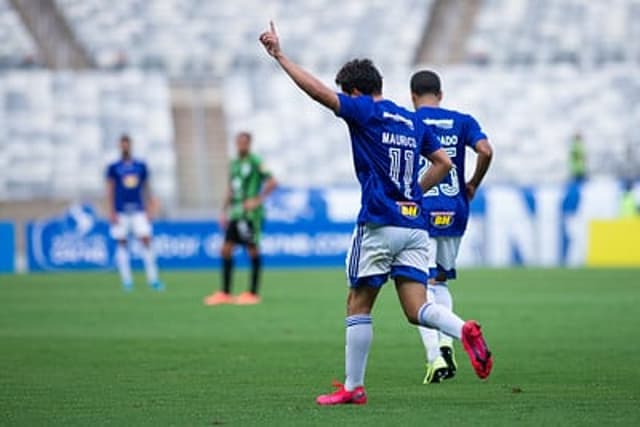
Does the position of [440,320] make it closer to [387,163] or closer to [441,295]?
[387,163]

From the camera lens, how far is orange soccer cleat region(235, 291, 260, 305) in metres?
19.7

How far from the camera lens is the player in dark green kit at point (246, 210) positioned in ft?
66.3

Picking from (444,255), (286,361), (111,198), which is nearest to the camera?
(444,255)

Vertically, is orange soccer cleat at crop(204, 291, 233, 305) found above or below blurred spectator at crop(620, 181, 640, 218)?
below

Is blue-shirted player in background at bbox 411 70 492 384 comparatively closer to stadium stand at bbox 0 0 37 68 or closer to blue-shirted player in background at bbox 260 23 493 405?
blue-shirted player in background at bbox 260 23 493 405

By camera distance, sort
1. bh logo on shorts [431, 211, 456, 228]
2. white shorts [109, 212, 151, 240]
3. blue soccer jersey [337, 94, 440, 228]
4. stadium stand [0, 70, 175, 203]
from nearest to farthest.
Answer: blue soccer jersey [337, 94, 440, 228], bh logo on shorts [431, 211, 456, 228], white shorts [109, 212, 151, 240], stadium stand [0, 70, 175, 203]

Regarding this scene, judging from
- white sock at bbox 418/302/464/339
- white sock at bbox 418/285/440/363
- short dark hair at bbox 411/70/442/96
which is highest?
short dark hair at bbox 411/70/442/96

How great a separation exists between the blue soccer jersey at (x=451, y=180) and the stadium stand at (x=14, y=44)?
2684cm

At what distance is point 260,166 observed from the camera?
20281 millimetres

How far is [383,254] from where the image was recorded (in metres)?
9.13

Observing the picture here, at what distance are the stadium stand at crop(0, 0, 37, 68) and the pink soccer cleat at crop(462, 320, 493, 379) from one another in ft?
95.7

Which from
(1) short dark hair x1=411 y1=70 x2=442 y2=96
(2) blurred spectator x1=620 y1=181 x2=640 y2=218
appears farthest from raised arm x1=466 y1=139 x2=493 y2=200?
(2) blurred spectator x1=620 y1=181 x2=640 y2=218

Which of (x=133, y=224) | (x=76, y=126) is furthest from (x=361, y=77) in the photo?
(x=76, y=126)

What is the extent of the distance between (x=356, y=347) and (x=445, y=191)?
2366mm
